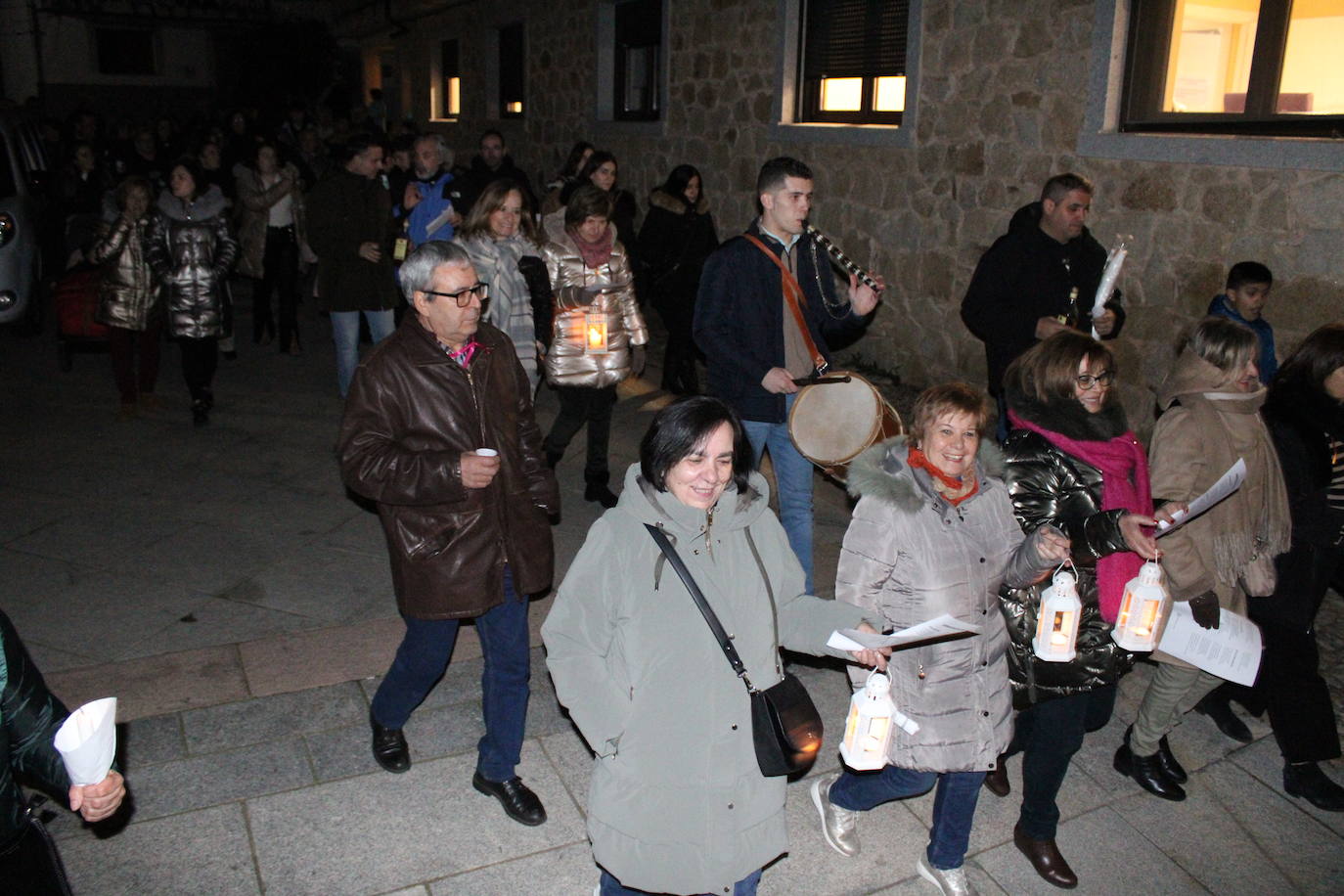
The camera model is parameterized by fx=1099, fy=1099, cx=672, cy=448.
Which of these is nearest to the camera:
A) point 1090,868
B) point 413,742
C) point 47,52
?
point 1090,868

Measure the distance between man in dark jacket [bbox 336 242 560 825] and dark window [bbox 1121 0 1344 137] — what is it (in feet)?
19.5

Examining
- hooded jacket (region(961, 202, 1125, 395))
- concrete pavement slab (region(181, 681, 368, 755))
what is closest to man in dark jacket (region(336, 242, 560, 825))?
concrete pavement slab (region(181, 681, 368, 755))

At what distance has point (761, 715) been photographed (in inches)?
111

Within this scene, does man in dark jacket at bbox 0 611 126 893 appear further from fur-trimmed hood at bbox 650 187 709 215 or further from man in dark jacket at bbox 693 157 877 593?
fur-trimmed hood at bbox 650 187 709 215

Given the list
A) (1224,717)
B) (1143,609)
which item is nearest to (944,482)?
(1143,609)

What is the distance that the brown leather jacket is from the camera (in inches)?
140

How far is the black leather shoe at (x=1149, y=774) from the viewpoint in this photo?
14.3ft

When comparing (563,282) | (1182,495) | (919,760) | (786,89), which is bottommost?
(919,760)

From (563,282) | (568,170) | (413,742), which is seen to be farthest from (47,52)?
(413,742)

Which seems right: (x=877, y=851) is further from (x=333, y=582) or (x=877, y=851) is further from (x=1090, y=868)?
(x=333, y=582)

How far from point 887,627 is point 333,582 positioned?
346 centimetres

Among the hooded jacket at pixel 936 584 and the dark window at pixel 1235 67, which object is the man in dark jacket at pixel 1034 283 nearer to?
the dark window at pixel 1235 67

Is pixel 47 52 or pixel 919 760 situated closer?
pixel 919 760

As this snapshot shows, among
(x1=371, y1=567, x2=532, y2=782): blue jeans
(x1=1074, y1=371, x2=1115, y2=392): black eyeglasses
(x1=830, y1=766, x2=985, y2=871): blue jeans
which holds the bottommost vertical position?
(x1=830, y1=766, x2=985, y2=871): blue jeans
